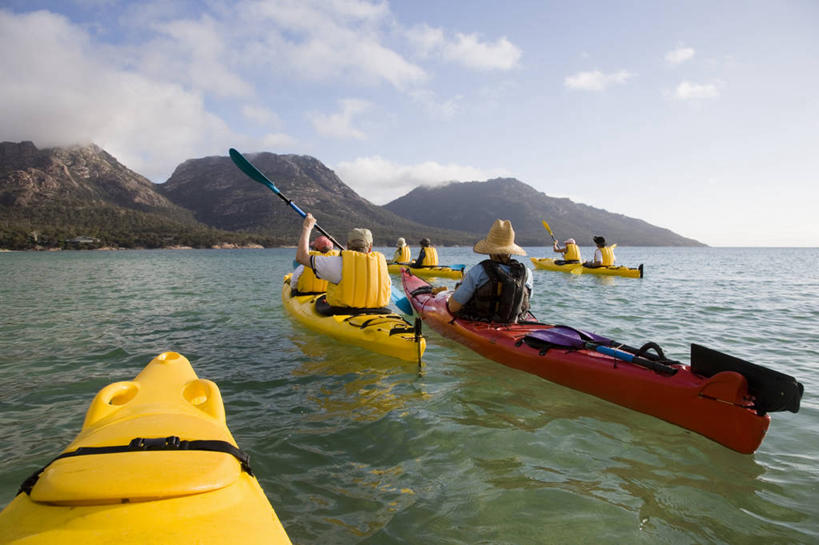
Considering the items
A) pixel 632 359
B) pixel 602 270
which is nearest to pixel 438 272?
pixel 602 270

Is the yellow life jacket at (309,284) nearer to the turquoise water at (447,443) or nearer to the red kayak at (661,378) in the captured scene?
the turquoise water at (447,443)

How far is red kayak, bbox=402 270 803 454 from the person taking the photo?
324cm

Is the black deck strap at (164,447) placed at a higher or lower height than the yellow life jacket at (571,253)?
lower

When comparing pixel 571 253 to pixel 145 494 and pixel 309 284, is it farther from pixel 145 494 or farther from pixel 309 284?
pixel 145 494

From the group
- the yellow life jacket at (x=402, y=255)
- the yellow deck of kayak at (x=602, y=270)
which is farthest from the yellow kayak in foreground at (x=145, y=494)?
the yellow deck of kayak at (x=602, y=270)

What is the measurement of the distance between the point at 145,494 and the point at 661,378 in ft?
13.9

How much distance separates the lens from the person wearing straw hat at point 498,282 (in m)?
6.01

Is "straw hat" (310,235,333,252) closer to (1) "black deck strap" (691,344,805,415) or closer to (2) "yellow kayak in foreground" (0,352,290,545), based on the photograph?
Answer: (2) "yellow kayak in foreground" (0,352,290,545)

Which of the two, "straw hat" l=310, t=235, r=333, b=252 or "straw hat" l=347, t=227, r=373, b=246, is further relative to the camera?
"straw hat" l=310, t=235, r=333, b=252

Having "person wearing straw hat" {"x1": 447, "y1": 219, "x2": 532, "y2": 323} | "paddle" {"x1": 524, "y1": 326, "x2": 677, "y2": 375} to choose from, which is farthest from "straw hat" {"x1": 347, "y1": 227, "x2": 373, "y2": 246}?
"paddle" {"x1": 524, "y1": 326, "x2": 677, "y2": 375}

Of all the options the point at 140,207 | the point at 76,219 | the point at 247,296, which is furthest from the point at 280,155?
the point at 247,296

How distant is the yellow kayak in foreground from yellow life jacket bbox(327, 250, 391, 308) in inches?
172

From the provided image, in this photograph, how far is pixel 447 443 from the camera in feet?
12.2

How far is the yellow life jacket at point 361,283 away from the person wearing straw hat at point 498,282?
1.35 metres
